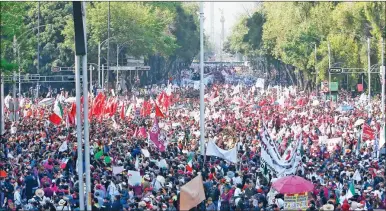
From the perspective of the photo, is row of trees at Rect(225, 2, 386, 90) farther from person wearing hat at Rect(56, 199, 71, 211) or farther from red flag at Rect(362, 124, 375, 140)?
person wearing hat at Rect(56, 199, 71, 211)

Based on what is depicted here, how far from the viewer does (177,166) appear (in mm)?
26797

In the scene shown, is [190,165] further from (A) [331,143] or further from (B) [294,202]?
(B) [294,202]

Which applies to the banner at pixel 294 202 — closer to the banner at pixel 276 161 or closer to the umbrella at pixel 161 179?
the banner at pixel 276 161

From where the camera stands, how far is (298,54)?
81.2 m

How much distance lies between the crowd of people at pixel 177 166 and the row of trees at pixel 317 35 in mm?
24461

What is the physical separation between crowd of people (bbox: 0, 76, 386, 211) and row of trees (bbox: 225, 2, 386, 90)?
2446 centimetres

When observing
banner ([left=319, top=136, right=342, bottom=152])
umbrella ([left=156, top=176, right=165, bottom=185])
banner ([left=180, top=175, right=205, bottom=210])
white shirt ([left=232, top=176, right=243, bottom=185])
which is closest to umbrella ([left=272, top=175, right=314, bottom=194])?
banner ([left=180, top=175, right=205, bottom=210])

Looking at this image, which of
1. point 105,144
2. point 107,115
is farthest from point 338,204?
point 107,115

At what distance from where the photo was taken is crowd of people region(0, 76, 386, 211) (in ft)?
70.5

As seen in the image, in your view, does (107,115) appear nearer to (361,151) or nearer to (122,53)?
(361,151)

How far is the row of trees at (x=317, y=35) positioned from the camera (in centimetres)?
6925

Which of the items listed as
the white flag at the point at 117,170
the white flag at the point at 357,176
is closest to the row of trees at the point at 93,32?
the white flag at the point at 117,170

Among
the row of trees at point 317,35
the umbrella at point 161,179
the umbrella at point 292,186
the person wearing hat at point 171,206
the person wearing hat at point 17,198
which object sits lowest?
the person wearing hat at point 17,198

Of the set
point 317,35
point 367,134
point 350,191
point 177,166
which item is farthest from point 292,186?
point 317,35
